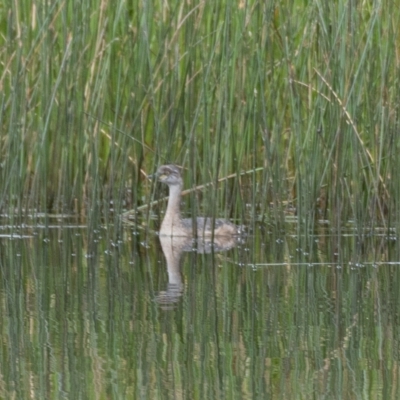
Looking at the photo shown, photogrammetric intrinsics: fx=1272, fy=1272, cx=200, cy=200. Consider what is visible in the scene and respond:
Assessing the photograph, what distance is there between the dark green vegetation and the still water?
0.76 feet

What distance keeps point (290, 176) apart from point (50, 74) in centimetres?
173

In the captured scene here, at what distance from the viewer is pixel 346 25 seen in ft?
17.1

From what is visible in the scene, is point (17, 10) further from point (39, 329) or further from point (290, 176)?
point (39, 329)

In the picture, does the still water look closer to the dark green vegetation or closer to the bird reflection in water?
the bird reflection in water

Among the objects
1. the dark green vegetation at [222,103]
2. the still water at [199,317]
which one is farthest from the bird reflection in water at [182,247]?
the dark green vegetation at [222,103]

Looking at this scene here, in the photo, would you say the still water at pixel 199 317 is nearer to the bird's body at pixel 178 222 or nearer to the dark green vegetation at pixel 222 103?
the bird's body at pixel 178 222

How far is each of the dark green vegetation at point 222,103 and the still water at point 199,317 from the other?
0.23 metres

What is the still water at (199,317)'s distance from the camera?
3072 millimetres

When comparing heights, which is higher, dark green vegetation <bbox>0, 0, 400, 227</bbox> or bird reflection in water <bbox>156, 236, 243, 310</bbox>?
dark green vegetation <bbox>0, 0, 400, 227</bbox>

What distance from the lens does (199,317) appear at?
3988 mm

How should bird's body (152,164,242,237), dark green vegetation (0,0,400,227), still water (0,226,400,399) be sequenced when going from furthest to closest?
bird's body (152,164,242,237)
dark green vegetation (0,0,400,227)
still water (0,226,400,399)

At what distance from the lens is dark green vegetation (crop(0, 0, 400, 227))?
5414 mm

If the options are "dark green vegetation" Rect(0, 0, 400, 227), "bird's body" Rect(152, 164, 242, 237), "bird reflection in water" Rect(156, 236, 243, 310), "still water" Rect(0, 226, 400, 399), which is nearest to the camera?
"still water" Rect(0, 226, 400, 399)

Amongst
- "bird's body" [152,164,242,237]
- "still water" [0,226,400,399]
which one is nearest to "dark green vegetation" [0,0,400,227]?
"bird's body" [152,164,242,237]
